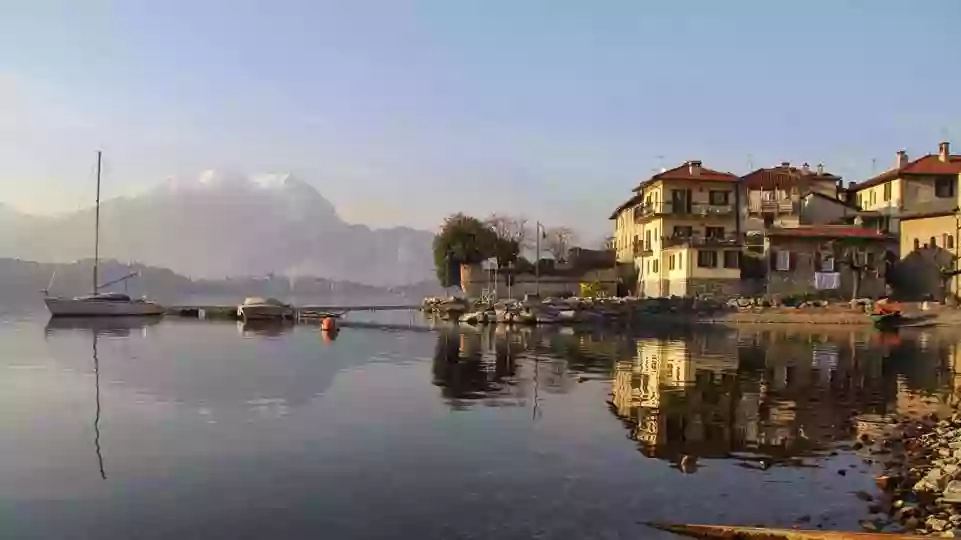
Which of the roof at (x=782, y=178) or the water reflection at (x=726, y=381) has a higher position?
the roof at (x=782, y=178)

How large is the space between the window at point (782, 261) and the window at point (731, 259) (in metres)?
2.84

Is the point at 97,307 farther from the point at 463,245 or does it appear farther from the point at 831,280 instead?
the point at 831,280

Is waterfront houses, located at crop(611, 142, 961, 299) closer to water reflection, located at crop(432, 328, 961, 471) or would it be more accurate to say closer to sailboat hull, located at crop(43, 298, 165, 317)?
water reflection, located at crop(432, 328, 961, 471)

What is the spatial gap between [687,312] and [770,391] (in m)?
37.5

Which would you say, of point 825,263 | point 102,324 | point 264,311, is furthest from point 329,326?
point 825,263

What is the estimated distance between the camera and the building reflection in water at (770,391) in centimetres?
2175

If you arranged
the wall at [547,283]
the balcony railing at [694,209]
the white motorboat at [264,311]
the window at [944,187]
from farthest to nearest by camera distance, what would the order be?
the wall at [547,283] → the white motorboat at [264,311] → the balcony railing at [694,209] → the window at [944,187]

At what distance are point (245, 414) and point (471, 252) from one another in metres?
66.4

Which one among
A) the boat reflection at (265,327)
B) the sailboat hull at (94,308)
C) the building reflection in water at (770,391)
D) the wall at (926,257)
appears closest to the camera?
the building reflection in water at (770,391)

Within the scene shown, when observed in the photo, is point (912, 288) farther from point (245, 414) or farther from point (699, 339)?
point (245, 414)

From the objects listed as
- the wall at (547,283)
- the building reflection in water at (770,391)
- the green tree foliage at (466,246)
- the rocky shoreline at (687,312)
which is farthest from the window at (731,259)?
the green tree foliage at (466,246)

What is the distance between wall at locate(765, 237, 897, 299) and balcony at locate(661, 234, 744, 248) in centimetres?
332

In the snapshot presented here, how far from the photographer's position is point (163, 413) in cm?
2534

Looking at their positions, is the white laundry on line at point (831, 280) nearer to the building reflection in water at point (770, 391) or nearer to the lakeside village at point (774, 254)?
the lakeside village at point (774, 254)
